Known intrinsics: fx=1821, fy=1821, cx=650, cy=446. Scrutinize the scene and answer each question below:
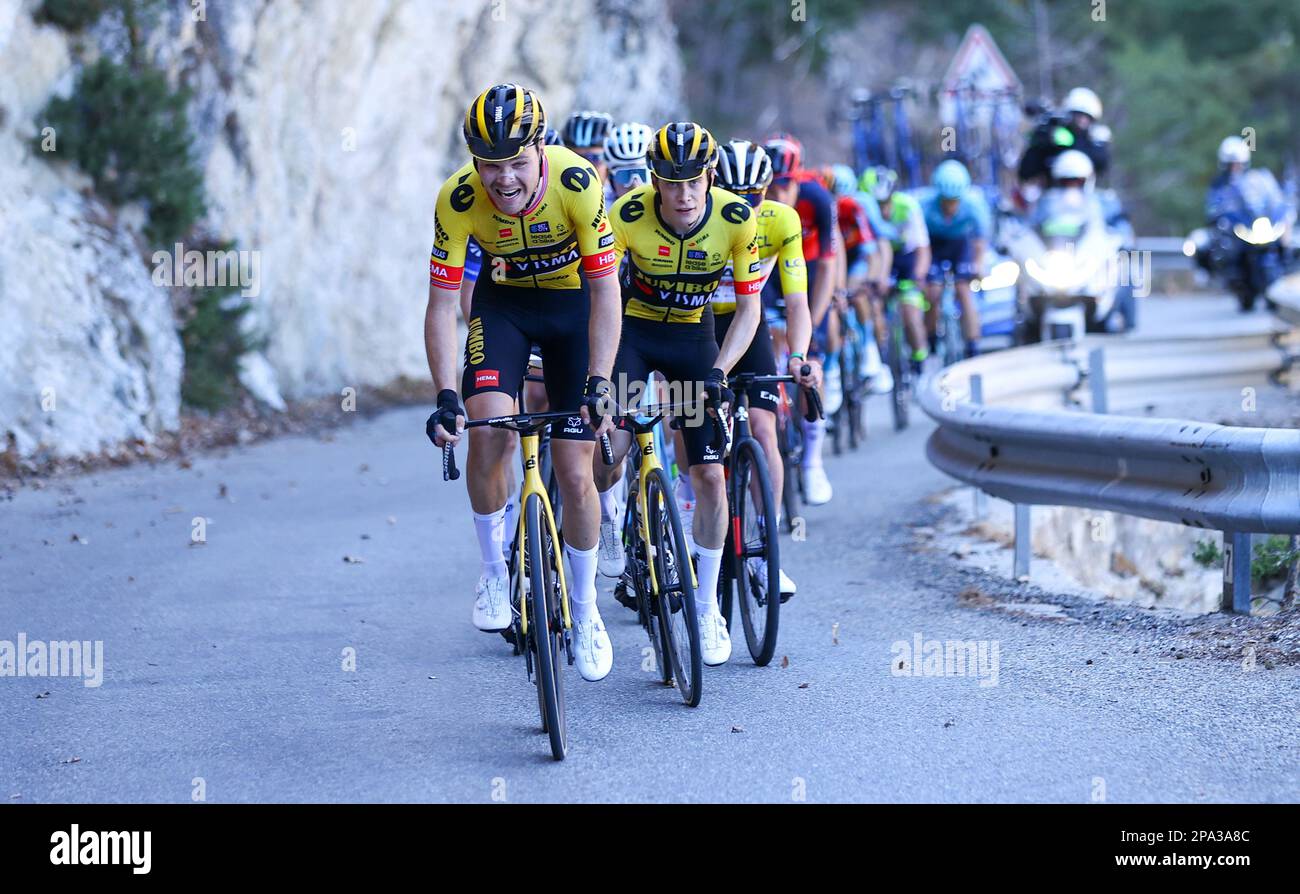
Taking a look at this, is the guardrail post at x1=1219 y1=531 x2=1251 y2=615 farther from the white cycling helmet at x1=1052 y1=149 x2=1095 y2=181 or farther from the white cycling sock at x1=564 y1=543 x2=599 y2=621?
the white cycling helmet at x1=1052 y1=149 x2=1095 y2=181

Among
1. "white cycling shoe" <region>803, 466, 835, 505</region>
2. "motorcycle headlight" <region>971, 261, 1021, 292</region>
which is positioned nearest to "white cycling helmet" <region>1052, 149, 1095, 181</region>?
"motorcycle headlight" <region>971, 261, 1021, 292</region>

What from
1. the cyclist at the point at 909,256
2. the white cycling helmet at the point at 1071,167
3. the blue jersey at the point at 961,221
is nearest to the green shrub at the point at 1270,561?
the cyclist at the point at 909,256

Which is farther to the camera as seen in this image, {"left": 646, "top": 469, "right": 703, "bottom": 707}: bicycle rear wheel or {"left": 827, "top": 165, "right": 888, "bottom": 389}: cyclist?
{"left": 827, "top": 165, "right": 888, "bottom": 389}: cyclist

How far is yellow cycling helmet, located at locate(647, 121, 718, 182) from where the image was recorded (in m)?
6.64

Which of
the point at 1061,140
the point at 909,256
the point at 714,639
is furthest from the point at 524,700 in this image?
the point at 1061,140

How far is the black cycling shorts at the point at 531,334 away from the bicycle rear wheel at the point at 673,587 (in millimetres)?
486

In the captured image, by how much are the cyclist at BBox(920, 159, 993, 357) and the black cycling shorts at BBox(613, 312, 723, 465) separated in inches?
323

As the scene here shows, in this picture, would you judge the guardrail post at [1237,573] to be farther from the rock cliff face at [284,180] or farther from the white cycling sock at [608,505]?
the rock cliff face at [284,180]

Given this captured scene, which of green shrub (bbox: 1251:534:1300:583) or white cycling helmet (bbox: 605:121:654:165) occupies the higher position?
white cycling helmet (bbox: 605:121:654:165)

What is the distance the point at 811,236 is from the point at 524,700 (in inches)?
171

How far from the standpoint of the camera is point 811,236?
10.2 metres

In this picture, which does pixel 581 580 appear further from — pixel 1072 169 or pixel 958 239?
pixel 1072 169
